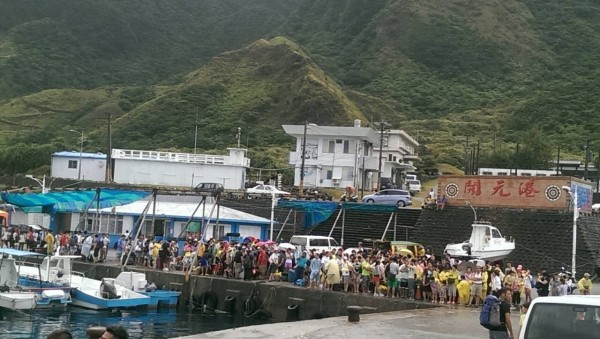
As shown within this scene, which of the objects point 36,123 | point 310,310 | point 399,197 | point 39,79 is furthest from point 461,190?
point 39,79

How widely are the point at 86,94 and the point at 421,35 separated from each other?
3319 inches

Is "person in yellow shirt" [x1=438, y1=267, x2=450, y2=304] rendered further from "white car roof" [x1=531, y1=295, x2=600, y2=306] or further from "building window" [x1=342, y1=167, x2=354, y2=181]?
"building window" [x1=342, y1=167, x2=354, y2=181]

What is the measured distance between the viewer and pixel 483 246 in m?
36.1

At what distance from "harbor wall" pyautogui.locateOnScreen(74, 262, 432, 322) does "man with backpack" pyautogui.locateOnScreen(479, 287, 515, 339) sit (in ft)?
39.9

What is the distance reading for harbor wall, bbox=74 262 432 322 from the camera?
2752cm

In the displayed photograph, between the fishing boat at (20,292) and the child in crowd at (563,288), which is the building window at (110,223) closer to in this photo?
the fishing boat at (20,292)

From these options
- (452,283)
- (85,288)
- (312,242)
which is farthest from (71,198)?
(452,283)

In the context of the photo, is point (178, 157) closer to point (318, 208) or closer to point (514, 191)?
point (318, 208)

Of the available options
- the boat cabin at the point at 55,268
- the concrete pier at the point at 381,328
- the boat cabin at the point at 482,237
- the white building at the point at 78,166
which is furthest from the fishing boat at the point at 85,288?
the white building at the point at 78,166

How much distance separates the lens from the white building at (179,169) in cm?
7262

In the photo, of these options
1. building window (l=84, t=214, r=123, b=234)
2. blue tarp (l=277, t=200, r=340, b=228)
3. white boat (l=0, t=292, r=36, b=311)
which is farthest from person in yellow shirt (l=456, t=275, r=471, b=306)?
building window (l=84, t=214, r=123, b=234)

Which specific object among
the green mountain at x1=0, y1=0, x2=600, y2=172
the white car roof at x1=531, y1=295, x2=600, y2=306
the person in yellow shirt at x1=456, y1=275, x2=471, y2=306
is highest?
the green mountain at x1=0, y1=0, x2=600, y2=172

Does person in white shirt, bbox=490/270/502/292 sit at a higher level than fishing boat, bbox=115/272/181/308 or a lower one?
higher

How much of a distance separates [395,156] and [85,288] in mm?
61600
